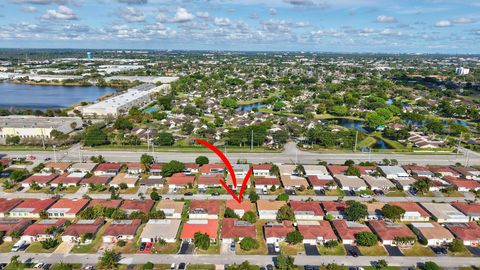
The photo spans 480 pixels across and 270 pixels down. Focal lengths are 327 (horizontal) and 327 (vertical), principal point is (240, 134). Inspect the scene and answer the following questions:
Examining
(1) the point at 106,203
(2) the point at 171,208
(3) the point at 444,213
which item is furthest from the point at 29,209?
(3) the point at 444,213

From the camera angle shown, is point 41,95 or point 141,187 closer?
point 141,187

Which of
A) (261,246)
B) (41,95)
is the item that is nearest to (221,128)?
(261,246)

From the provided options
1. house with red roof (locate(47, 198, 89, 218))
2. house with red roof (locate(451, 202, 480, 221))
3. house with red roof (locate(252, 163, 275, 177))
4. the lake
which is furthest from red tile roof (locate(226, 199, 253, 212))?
the lake

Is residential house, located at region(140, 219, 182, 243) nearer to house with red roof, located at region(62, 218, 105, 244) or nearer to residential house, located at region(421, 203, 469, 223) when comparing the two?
house with red roof, located at region(62, 218, 105, 244)

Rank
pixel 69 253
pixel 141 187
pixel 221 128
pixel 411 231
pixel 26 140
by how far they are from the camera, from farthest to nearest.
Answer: pixel 221 128, pixel 26 140, pixel 141 187, pixel 411 231, pixel 69 253

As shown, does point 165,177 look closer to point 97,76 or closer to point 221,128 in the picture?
point 221,128

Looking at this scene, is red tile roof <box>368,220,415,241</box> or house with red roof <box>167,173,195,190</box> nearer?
red tile roof <box>368,220,415,241</box>
